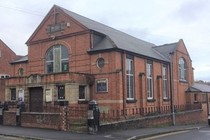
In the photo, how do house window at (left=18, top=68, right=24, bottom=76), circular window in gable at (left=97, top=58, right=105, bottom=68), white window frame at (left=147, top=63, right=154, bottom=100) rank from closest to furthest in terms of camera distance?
1. circular window in gable at (left=97, top=58, right=105, bottom=68)
2. white window frame at (left=147, top=63, right=154, bottom=100)
3. house window at (left=18, top=68, right=24, bottom=76)

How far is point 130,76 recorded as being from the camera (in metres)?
31.9

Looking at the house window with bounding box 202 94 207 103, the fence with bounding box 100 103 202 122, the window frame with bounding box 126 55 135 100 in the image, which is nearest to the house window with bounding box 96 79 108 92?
the fence with bounding box 100 103 202 122

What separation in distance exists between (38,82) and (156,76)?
13.9 m

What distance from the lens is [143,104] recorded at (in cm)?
3319

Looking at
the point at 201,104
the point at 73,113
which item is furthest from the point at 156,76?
the point at 73,113

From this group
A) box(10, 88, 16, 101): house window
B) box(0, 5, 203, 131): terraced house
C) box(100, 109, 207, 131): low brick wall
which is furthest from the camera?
box(10, 88, 16, 101): house window

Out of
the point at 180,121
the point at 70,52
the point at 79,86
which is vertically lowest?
the point at 180,121

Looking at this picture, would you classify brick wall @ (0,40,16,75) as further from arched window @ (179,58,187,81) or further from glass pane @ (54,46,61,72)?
arched window @ (179,58,187,81)

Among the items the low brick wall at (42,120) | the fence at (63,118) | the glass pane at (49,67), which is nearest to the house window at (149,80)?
the fence at (63,118)

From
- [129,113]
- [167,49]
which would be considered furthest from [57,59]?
[167,49]

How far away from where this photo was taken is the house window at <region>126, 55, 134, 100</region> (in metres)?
31.3

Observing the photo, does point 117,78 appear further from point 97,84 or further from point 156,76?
point 156,76

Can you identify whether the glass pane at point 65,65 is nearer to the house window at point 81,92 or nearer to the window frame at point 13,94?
the house window at point 81,92

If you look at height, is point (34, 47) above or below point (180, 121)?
above
